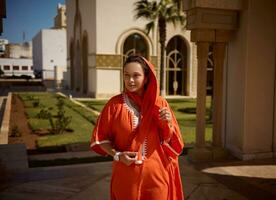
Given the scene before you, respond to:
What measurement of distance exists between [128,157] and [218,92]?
412cm

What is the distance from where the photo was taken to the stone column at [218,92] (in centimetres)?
608

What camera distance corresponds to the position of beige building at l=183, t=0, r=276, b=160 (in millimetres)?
5738

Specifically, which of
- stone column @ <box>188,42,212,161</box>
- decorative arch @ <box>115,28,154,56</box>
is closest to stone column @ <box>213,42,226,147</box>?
stone column @ <box>188,42,212,161</box>

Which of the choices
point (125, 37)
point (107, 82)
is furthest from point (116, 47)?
point (107, 82)

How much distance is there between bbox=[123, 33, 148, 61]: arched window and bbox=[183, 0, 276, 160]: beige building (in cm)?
1619

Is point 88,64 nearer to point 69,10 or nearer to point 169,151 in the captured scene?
point 69,10

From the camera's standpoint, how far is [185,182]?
4.88 m

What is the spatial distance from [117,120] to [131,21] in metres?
19.8

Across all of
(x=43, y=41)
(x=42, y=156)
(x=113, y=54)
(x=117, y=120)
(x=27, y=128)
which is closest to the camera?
(x=117, y=120)

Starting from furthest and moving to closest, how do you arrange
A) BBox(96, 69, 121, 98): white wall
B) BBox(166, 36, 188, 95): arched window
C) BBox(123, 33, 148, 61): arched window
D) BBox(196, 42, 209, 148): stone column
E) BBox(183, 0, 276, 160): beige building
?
BBox(166, 36, 188, 95): arched window < BBox(123, 33, 148, 61): arched window < BBox(96, 69, 121, 98): white wall < BBox(196, 42, 209, 148): stone column < BBox(183, 0, 276, 160): beige building

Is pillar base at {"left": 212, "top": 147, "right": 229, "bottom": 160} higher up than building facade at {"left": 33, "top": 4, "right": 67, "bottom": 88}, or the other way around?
building facade at {"left": 33, "top": 4, "right": 67, "bottom": 88}

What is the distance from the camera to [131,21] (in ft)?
70.8

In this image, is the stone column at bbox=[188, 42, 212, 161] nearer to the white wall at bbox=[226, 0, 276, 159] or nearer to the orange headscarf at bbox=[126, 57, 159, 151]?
the white wall at bbox=[226, 0, 276, 159]

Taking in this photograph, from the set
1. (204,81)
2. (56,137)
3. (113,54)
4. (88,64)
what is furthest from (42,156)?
(88,64)
